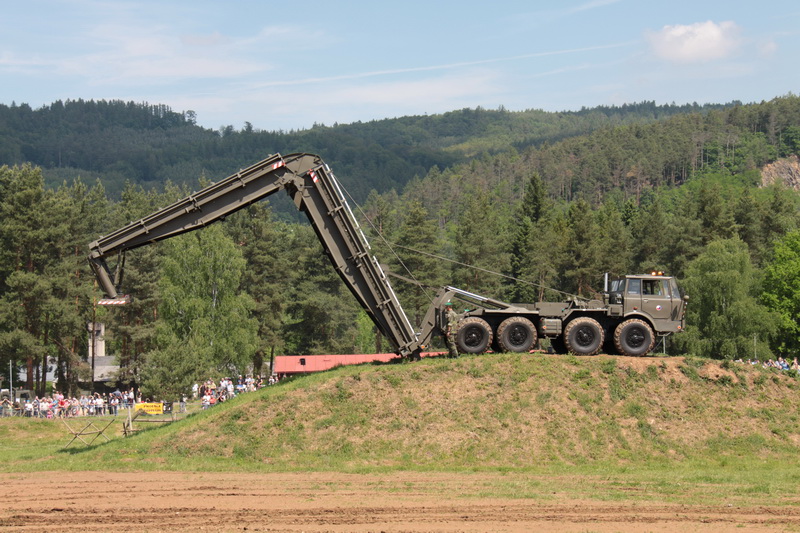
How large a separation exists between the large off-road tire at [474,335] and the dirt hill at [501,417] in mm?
918

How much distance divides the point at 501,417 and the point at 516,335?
12.9 feet

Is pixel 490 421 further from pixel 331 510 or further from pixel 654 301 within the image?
pixel 331 510

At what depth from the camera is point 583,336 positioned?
1129 inches

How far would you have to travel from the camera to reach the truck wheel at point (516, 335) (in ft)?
94.2

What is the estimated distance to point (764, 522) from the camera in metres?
16.8

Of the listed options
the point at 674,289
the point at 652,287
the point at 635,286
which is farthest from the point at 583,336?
the point at 674,289

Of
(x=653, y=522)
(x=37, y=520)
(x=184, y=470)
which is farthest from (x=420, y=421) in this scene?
(x=37, y=520)

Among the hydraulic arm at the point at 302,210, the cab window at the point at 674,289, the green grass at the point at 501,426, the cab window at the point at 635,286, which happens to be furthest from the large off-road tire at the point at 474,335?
the cab window at the point at 674,289

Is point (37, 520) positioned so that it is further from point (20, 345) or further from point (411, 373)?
point (20, 345)

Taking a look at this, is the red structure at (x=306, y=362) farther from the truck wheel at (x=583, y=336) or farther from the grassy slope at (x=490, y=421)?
→ the truck wheel at (x=583, y=336)

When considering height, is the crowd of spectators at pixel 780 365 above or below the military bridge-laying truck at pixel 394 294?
below

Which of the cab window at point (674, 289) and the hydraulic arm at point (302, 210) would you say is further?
the cab window at point (674, 289)

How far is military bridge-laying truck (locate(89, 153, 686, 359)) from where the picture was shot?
27.0 meters

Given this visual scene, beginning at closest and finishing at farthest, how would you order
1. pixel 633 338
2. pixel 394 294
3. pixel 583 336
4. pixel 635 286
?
1. pixel 394 294
2. pixel 583 336
3. pixel 633 338
4. pixel 635 286
